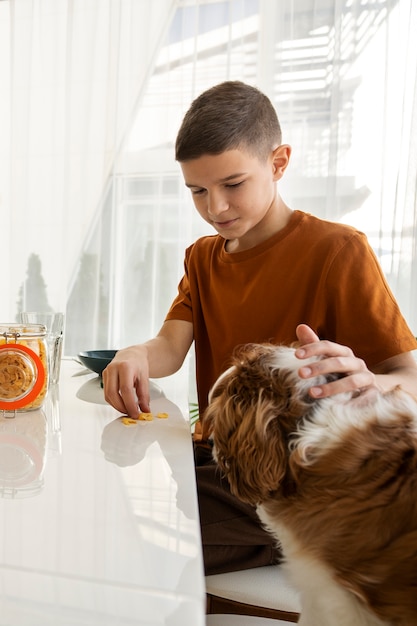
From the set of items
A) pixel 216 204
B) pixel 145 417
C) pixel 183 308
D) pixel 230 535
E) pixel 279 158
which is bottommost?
pixel 230 535

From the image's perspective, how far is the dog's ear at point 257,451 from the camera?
3.04 feet

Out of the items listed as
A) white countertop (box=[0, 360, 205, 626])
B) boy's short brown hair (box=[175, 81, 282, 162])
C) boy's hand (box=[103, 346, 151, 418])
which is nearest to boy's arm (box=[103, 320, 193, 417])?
boy's hand (box=[103, 346, 151, 418])

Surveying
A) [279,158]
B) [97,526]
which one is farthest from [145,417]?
[279,158]

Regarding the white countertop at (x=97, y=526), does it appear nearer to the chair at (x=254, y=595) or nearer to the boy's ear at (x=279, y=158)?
the chair at (x=254, y=595)

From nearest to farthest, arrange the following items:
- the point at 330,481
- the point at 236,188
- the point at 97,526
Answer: the point at 97,526, the point at 330,481, the point at 236,188

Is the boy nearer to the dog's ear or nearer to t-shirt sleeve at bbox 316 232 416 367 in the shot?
t-shirt sleeve at bbox 316 232 416 367

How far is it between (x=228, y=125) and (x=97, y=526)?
3.87ft

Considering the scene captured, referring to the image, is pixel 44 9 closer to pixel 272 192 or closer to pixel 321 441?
pixel 272 192

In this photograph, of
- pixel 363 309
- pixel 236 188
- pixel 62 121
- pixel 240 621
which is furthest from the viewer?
pixel 62 121

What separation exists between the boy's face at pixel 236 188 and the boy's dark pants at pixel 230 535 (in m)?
0.74

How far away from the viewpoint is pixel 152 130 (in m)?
3.58

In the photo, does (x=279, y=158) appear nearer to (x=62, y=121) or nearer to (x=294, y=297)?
(x=294, y=297)

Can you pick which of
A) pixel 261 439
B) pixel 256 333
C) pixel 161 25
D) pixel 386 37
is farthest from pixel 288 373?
pixel 161 25

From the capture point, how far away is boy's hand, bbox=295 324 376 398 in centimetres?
93
